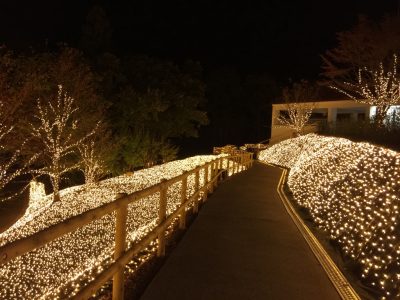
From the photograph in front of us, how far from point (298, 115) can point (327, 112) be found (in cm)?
348

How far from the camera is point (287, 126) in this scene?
3534 centimetres

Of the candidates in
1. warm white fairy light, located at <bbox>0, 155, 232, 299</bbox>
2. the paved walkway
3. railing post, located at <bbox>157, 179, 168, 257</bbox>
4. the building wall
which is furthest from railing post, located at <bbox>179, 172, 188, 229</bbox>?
the building wall

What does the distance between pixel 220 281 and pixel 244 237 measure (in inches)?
92.3

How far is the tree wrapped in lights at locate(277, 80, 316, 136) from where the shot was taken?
33.3 meters

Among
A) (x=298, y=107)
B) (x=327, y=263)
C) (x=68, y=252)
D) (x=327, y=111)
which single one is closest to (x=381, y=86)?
(x=298, y=107)

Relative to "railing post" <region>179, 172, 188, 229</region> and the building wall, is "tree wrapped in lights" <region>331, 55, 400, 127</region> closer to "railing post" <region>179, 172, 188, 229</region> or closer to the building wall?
the building wall

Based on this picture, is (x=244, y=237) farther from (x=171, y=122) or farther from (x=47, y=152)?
(x=171, y=122)

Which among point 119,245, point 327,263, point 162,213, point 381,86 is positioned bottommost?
point 327,263

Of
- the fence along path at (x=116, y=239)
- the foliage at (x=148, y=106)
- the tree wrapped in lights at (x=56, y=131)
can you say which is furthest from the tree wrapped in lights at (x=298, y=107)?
the fence along path at (x=116, y=239)

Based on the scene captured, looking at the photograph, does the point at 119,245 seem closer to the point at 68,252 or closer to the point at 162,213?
the point at 162,213

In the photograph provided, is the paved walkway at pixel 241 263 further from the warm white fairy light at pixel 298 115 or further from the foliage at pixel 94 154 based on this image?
the warm white fairy light at pixel 298 115

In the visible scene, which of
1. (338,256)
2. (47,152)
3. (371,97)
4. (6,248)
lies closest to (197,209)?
(338,256)

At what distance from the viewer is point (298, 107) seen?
33938 millimetres

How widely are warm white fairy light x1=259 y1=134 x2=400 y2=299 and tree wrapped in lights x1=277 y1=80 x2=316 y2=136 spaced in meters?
22.1
